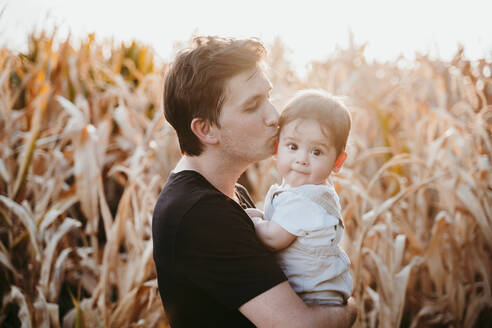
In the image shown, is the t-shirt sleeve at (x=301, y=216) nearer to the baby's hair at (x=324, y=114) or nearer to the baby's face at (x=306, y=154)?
the baby's face at (x=306, y=154)

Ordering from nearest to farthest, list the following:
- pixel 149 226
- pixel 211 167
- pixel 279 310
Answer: pixel 279 310
pixel 211 167
pixel 149 226

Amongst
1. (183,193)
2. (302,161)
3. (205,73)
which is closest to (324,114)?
(302,161)

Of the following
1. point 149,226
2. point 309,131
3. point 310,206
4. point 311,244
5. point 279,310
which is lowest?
point 149,226

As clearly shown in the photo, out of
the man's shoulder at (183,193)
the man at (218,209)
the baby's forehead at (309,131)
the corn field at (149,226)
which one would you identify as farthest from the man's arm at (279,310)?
the corn field at (149,226)

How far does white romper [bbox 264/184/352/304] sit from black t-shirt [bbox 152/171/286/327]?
132 mm

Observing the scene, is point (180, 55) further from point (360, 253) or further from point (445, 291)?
point (445, 291)

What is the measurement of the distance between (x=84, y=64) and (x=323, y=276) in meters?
3.59

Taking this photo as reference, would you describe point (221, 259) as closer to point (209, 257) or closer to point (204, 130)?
point (209, 257)

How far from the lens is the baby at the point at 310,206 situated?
1.56 meters

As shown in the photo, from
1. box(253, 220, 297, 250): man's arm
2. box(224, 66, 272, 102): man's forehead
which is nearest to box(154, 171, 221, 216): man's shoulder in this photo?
box(253, 220, 297, 250): man's arm

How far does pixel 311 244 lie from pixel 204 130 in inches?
23.5

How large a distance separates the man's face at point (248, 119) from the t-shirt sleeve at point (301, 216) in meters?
0.26

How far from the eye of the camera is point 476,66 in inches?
135

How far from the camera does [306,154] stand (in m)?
1.61
